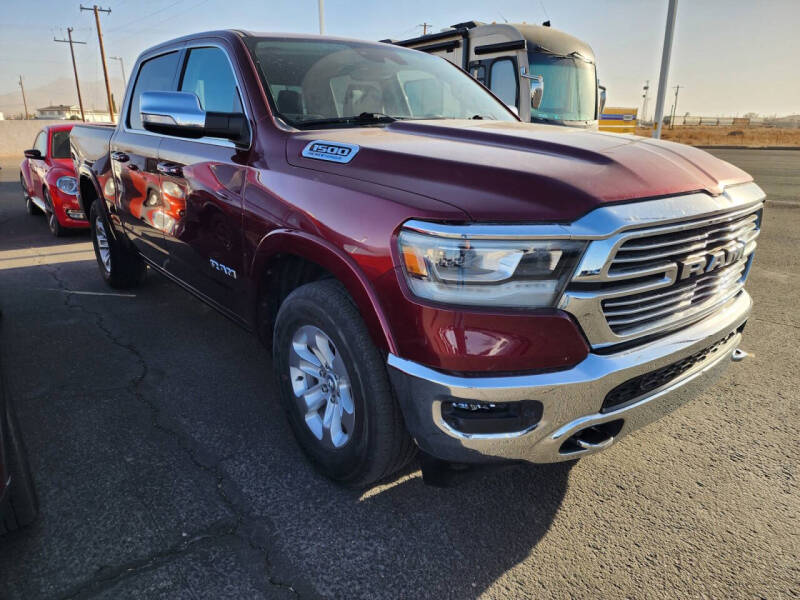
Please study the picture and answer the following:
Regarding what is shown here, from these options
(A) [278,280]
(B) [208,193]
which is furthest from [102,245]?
(A) [278,280]

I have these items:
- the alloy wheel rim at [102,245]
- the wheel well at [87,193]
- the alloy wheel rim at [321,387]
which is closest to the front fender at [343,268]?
the alloy wheel rim at [321,387]

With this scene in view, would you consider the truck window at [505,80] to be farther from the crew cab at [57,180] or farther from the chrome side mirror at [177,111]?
the chrome side mirror at [177,111]

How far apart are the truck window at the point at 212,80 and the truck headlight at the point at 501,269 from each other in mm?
1649

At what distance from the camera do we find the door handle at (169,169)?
3203mm

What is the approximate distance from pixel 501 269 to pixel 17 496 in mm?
1920

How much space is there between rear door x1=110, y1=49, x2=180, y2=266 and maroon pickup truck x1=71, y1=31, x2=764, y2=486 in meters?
0.75

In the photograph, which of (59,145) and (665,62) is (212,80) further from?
(665,62)

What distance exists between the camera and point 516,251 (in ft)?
5.52

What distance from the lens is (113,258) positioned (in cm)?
511

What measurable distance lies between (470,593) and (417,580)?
0.62 ft

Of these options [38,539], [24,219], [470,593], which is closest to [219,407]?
[38,539]

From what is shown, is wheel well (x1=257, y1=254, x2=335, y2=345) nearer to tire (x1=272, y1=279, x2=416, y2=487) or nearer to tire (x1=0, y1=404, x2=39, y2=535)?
tire (x1=272, y1=279, x2=416, y2=487)

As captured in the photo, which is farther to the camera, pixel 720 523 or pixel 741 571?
pixel 720 523

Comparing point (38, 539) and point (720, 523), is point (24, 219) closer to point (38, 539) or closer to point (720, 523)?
point (38, 539)
